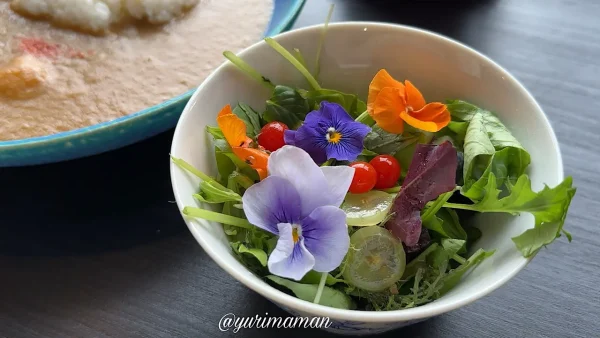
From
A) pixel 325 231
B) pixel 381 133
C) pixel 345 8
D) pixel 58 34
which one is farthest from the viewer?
pixel 345 8

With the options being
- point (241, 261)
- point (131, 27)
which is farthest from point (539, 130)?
point (131, 27)

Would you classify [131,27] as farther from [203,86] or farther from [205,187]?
[205,187]

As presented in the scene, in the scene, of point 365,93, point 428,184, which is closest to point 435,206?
point 428,184

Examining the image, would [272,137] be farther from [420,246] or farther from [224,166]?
[420,246]

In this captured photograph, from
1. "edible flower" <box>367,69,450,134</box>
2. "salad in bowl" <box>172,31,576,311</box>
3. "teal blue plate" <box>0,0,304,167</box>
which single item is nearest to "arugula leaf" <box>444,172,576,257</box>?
"salad in bowl" <box>172,31,576,311</box>

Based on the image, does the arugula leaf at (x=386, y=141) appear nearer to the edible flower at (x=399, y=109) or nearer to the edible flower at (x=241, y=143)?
the edible flower at (x=399, y=109)

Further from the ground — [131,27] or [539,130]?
[539,130]
